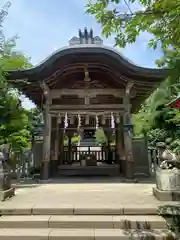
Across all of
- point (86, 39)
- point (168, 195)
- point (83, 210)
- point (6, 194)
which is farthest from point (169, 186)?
point (86, 39)

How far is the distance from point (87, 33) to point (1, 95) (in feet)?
13.4

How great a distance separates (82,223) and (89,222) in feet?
Answer: 0.39

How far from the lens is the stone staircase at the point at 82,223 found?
146 inches

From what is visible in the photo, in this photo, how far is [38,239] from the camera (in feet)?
12.1

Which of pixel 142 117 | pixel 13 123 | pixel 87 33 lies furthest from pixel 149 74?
pixel 13 123

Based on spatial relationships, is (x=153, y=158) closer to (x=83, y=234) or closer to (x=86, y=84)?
(x=86, y=84)

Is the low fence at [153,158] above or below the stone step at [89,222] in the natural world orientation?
above

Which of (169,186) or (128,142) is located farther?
(128,142)

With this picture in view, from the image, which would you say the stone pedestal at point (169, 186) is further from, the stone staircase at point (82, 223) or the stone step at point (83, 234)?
the stone step at point (83, 234)

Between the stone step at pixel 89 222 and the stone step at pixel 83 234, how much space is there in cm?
11

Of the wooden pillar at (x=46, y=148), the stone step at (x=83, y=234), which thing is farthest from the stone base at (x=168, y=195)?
the wooden pillar at (x=46, y=148)

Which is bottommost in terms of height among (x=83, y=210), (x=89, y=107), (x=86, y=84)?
(x=83, y=210)

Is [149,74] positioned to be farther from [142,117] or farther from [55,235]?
[55,235]

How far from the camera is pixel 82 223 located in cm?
403
